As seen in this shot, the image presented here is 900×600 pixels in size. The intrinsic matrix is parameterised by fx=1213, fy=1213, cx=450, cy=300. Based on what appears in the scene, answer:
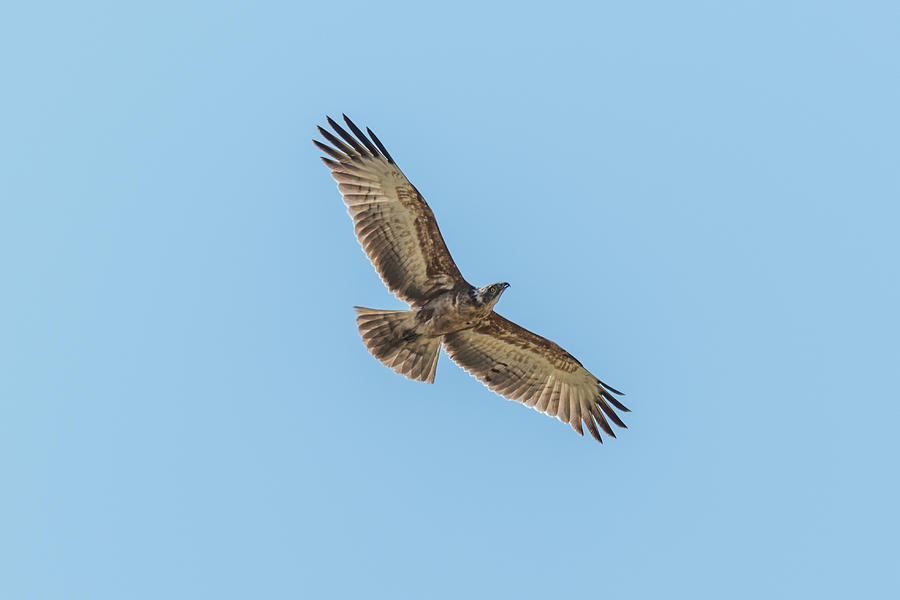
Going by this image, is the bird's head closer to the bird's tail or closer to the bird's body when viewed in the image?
the bird's body

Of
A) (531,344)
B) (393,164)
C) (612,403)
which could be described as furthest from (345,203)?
(612,403)

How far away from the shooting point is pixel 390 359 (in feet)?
50.6

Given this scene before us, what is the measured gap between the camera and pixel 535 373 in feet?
54.1

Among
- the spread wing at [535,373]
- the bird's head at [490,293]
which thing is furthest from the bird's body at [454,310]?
the spread wing at [535,373]

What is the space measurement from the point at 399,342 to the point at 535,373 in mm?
2163

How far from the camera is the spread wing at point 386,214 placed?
14836 mm

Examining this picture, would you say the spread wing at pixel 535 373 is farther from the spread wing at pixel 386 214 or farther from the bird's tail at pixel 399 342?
the spread wing at pixel 386 214

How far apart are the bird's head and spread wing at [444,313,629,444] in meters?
0.97

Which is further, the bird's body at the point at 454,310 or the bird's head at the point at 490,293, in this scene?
the bird's body at the point at 454,310

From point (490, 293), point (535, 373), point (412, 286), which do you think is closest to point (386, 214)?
point (412, 286)

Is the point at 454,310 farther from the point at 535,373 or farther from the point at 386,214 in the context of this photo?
the point at 535,373

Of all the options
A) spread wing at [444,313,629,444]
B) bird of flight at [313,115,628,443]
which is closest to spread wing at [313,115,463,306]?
bird of flight at [313,115,628,443]

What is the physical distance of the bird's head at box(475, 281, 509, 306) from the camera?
14.8m

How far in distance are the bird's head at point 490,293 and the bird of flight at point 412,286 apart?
0.04 ft
